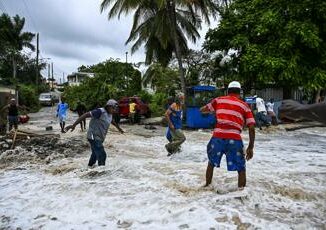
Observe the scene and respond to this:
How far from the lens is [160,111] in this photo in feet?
112

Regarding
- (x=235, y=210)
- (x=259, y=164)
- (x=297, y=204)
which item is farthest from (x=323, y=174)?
(x=235, y=210)

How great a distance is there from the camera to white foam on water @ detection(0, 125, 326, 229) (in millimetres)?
6699

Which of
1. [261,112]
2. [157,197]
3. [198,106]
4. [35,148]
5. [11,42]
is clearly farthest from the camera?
[11,42]

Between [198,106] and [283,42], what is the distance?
15.3 ft

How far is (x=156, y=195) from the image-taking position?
795 centimetres

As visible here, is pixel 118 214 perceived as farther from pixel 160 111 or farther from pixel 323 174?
pixel 160 111

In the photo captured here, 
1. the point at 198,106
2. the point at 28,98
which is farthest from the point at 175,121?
the point at 28,98

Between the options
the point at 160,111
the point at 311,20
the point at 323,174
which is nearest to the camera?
the point at 323,174

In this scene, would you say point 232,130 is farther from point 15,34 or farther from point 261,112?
point 15,34

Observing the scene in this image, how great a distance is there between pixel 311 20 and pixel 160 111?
1296 centimetres

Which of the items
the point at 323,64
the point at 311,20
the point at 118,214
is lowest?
the point at 118,214

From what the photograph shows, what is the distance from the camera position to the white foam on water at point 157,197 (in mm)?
6699

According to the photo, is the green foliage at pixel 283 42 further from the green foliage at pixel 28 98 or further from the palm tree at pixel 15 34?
the palm tree at pixel 15 34

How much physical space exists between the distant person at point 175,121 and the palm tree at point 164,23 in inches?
515
